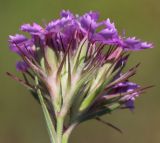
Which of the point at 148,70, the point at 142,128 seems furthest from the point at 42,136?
the point at 148,70

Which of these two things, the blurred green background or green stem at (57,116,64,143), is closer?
green stem at (57,116,64,143)

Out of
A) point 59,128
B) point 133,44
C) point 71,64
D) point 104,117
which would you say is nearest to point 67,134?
point 59,128

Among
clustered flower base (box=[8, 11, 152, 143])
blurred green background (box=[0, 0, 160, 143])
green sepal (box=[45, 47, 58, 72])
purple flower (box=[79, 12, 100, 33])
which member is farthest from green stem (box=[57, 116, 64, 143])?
blurred green background (box=[0, 0, 160, 143])

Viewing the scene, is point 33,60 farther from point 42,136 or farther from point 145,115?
point 145,115

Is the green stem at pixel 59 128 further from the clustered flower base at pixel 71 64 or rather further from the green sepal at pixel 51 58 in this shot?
the green sepal at pixel 51 58

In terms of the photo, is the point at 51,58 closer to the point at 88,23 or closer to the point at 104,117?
the point at 88,23

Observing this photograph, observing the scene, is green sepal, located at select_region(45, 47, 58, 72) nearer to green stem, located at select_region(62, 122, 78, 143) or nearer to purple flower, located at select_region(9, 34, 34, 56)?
purple flower, located at select_region(9, 34, 34, 56)
